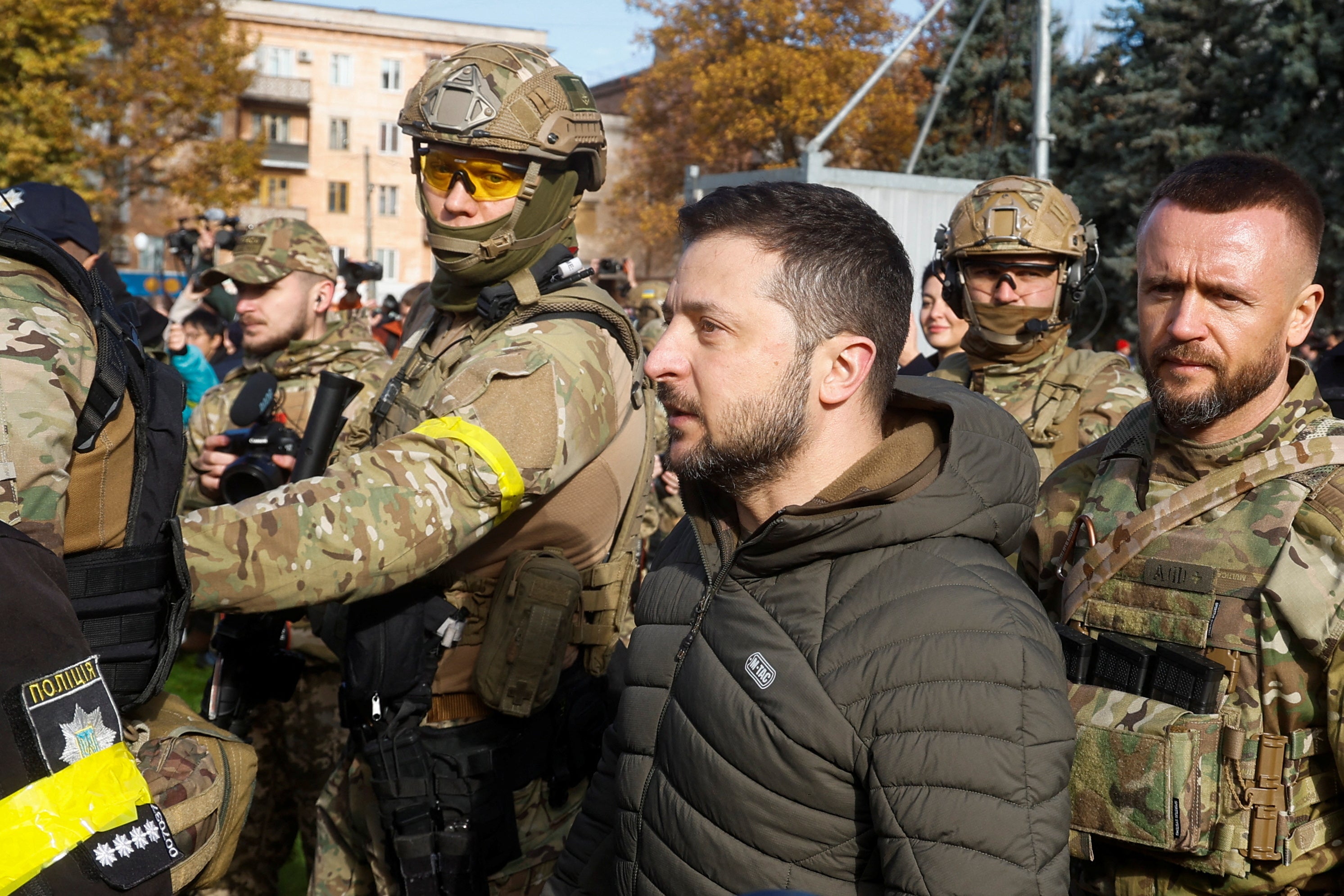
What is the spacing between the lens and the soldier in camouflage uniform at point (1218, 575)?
218 centimetres

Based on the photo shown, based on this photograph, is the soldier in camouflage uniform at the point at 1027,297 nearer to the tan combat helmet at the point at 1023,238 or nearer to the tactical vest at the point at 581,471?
the tan combat helmet at the point at 1023,238

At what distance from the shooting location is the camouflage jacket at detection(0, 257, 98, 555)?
185 cm

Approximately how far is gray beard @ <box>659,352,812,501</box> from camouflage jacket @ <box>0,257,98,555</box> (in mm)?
1009

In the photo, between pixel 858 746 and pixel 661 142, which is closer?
pixel 858 746

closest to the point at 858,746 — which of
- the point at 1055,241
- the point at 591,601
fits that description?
the point at 591,601

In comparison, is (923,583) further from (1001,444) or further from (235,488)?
(235,488)

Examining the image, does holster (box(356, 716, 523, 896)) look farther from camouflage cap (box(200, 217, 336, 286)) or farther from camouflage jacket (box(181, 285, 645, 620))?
camouflage cap (box(200, 217, 336, 286))

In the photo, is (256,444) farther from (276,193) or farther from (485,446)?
(276,193)

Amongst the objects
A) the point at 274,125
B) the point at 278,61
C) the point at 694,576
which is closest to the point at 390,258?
the point at 274,125

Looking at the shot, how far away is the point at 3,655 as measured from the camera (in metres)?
1.53

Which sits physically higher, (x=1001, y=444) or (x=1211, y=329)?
(x=1211, y=329)

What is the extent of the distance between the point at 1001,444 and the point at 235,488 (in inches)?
84.1

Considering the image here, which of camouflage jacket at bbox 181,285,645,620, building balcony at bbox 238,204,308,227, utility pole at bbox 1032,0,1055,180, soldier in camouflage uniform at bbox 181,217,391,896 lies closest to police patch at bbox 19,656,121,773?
camouflage jacket at bbox 181,285,645,620

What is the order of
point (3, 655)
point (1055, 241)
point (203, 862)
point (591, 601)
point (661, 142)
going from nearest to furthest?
point (3, 655) → point (203, 862) → point (591, 601) → point (1055, 241) → point (661, 142)
